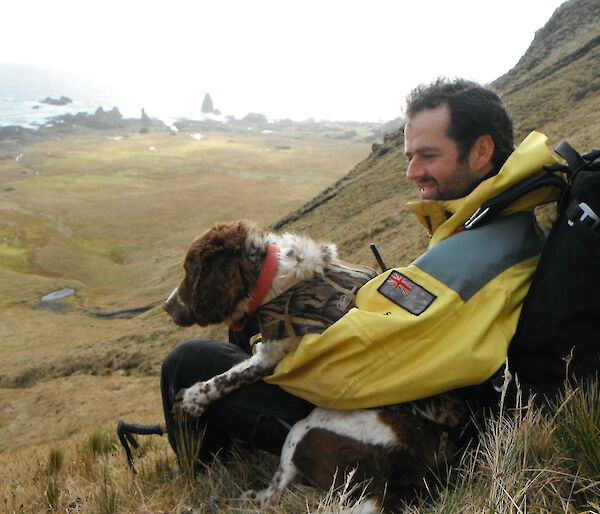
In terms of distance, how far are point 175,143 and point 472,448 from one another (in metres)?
95.5

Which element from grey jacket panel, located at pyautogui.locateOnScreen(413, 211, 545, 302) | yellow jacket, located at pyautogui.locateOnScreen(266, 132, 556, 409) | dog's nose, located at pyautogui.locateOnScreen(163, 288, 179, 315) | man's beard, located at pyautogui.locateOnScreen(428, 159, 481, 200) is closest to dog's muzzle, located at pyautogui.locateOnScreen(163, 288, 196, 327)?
dog's nose, located at pyautogui.locateOnScreen(163, 288, 179, 315)

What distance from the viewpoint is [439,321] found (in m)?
2.12

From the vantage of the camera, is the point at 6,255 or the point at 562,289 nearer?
the point at 562,289

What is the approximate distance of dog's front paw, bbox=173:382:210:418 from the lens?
9.61ft

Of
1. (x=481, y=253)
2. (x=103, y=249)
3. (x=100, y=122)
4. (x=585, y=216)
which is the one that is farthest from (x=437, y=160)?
(x=100, y=122)

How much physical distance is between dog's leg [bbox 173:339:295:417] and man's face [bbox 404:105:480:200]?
128cm

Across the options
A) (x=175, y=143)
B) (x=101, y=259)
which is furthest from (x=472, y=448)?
(x=175, y=143)

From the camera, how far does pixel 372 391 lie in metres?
2.19

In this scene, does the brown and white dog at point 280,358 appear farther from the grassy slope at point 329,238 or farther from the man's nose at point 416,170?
the man's nose at point 416,170

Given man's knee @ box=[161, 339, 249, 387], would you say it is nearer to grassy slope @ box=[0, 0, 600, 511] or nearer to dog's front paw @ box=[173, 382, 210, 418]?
dog's front paw @ box=[173, 382, 210, 418]

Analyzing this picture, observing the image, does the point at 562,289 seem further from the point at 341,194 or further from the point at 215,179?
the point at 215,179

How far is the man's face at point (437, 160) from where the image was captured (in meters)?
2.74

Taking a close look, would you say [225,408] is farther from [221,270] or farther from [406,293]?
[406,293]

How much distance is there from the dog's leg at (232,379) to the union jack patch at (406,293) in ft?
2.59
